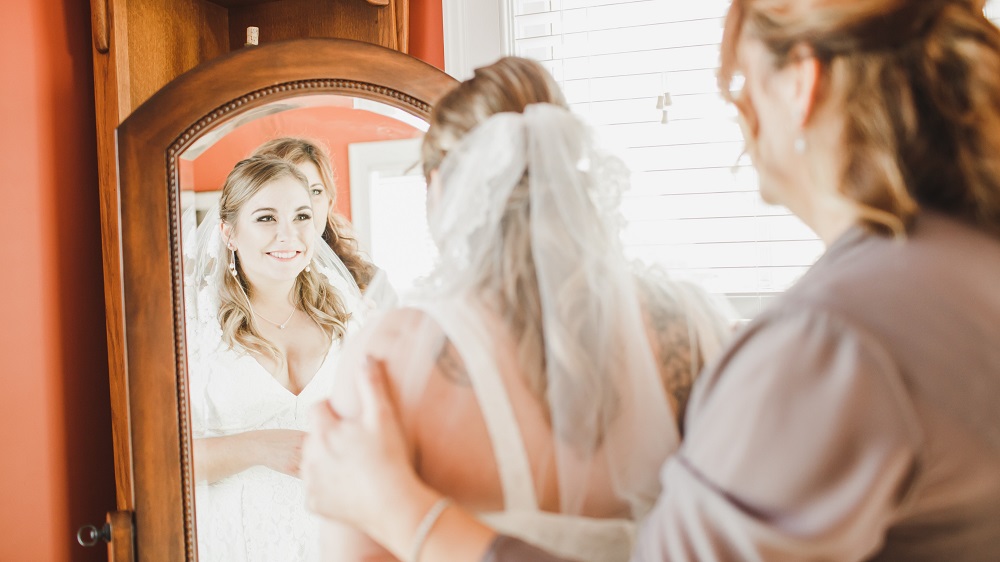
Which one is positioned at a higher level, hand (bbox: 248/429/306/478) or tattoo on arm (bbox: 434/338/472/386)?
tattoo on arm (bbox: 434/338/472/386)

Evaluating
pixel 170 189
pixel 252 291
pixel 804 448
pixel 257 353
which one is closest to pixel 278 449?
pixel 257 353

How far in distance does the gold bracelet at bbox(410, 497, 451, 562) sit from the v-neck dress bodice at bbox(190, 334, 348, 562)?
27.2 inches

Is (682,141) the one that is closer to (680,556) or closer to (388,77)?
(388,77)

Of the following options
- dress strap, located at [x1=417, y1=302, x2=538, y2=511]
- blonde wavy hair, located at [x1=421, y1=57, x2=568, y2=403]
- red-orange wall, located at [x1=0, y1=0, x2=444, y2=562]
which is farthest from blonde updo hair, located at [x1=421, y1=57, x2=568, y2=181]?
red-orange wall, located at [x1=0, y1=0, x2=444, y2=562]

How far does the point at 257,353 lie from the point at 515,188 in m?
0.77

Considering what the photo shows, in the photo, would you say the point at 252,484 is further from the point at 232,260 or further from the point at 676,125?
the point at 676,125

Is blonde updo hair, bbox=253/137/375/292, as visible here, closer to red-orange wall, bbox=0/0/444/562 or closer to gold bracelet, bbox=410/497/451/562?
red-orange wall, bbox=0/0/444/562

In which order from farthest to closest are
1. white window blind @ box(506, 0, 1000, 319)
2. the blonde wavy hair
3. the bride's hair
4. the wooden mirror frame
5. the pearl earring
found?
1. white window blind @ box(506, 0, 1000, 319)
2. the bride's hair
3. the wooden mirror frame
4. the blonde wavy hair
5. the pearl earring

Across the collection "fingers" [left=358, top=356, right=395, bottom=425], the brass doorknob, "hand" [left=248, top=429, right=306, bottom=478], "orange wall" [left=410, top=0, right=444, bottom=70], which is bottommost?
the brass doorknob

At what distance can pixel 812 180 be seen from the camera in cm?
79

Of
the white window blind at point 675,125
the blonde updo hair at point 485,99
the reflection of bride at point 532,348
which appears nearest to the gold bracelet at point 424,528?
the reflection of bride at point 532,348

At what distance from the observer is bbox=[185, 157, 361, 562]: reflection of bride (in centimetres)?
144

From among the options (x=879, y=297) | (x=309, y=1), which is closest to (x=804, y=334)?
(x=879, y=297)

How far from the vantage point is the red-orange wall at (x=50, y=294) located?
5.06ft
